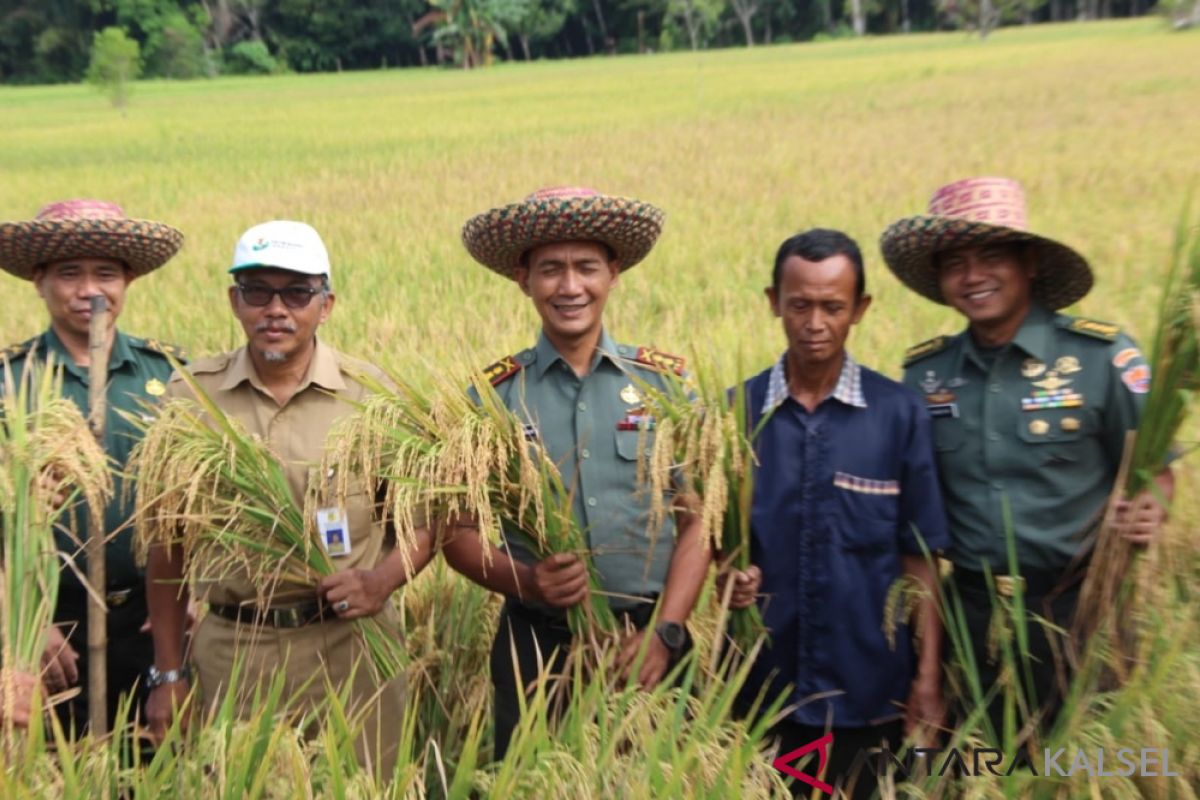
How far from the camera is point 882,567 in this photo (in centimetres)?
252

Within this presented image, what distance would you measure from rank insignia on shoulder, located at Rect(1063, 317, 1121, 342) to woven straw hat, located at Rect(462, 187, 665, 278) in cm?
102

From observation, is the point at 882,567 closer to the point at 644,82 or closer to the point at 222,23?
the point at 644,82

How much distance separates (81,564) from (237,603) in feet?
1.61

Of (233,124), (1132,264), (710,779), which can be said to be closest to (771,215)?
(1132,264)

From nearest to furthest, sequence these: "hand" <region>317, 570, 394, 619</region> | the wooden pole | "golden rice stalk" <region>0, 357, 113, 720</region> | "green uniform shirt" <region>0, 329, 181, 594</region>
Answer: "golden rice stalk" <region>0, 357, 113, 720</region>, the wooden pole, "hand" <region>317, 570, 394, 619</region>, "green uniform shirt" <region>0, 329, 181, 594</region>

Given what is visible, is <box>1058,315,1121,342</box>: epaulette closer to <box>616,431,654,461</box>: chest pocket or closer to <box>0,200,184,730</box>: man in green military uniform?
<box>616,431,654,461</box>: chest pocket

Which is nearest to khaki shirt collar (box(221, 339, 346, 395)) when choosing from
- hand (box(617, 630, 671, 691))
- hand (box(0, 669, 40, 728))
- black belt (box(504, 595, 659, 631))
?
black belt (box(504, 595, 659, 631))

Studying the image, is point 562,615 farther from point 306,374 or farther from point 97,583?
point 97,583

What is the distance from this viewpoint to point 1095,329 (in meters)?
2.58

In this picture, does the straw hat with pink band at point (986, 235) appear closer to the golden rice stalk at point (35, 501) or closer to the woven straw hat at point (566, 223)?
the woven straw hat at point (566, 223)

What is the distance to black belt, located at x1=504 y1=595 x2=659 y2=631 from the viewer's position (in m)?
2.60

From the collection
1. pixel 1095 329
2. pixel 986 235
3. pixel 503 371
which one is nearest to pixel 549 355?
pixel 503 371

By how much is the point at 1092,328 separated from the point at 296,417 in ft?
6.14

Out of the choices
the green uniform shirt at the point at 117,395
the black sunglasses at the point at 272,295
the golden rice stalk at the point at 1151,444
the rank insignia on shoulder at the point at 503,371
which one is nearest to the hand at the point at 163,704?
the green uniform shirt at the point at 117,395
